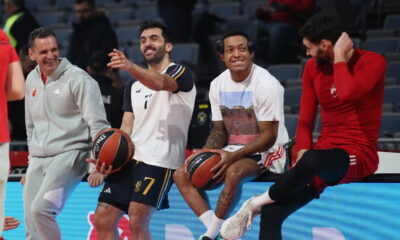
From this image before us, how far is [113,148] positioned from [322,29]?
1731mm

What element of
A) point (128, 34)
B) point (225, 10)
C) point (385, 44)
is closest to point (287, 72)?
point (385, 44)

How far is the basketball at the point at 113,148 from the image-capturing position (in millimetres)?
5852

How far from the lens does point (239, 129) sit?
590 cm

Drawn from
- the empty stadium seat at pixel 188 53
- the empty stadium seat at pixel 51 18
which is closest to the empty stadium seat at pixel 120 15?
the empty stadium seat at pixel 51 18

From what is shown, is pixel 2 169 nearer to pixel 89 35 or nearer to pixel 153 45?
pixel 153 45

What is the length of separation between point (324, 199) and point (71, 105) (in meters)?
2.12

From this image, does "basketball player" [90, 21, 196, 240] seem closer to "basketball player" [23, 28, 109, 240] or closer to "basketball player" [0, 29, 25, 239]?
"basketball player" [23, 28, 109, 240]

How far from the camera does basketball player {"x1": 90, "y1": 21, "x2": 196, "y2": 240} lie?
19.2 feet

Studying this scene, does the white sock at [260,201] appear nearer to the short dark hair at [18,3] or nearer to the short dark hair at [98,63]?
the short dark hair at [98,63]

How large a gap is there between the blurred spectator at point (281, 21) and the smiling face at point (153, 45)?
5472 millimetres

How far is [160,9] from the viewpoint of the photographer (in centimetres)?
1162

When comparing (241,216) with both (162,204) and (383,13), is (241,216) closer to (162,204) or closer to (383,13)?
(162,204)

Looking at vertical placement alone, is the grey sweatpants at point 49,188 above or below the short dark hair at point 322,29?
below

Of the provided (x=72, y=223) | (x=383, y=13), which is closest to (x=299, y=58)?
(x=383, y=13)
